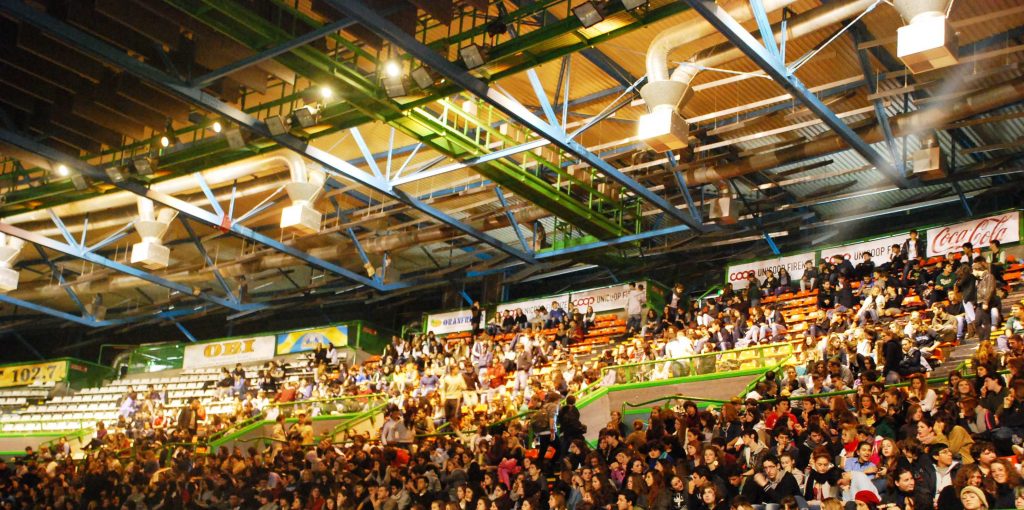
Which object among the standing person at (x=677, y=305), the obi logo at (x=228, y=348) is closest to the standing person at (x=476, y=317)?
the standing person at (x=677, y=305)

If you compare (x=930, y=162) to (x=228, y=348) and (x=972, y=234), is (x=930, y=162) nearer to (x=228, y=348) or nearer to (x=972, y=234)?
(x=972, y=234)

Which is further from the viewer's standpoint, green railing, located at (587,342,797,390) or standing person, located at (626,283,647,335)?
standing person, located at (626,283,647,335)

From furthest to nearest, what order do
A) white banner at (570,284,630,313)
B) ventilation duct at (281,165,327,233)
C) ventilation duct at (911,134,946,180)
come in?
white banner at (570,284,630,313), ventilation duct at (281,165,327,233), ventilation duct at (911,134,946,180)

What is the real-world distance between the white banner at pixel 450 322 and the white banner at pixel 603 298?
357cm

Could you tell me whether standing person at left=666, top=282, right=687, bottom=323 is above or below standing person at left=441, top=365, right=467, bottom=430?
above

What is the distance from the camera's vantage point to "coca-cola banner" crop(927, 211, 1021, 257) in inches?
972

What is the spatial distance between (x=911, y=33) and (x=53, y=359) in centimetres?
3917

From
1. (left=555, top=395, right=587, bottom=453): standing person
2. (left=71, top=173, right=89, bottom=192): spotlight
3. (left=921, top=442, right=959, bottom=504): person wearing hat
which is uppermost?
(left=71, top=173, right=89, bottom=192): spotlight

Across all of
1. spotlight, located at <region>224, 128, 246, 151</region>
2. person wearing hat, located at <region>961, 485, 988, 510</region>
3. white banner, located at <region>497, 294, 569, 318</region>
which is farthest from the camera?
white banner, located at <region>497, 294, 569, 318</region>

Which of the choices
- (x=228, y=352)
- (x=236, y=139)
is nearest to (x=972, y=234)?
(x=236, y=139)

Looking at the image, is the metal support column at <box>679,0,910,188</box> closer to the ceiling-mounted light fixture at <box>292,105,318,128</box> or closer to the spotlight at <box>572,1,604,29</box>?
the spotlight at <box>572,1,604,29</box>

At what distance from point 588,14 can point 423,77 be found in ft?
11.1

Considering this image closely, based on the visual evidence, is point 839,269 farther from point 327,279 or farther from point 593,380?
point 327,279

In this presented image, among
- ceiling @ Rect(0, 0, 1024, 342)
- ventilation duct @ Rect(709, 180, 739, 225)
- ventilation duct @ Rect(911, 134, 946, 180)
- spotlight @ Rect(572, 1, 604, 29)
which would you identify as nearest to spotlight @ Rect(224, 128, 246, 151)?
ceiling @ Rect(0, 0, 1024, 342)
